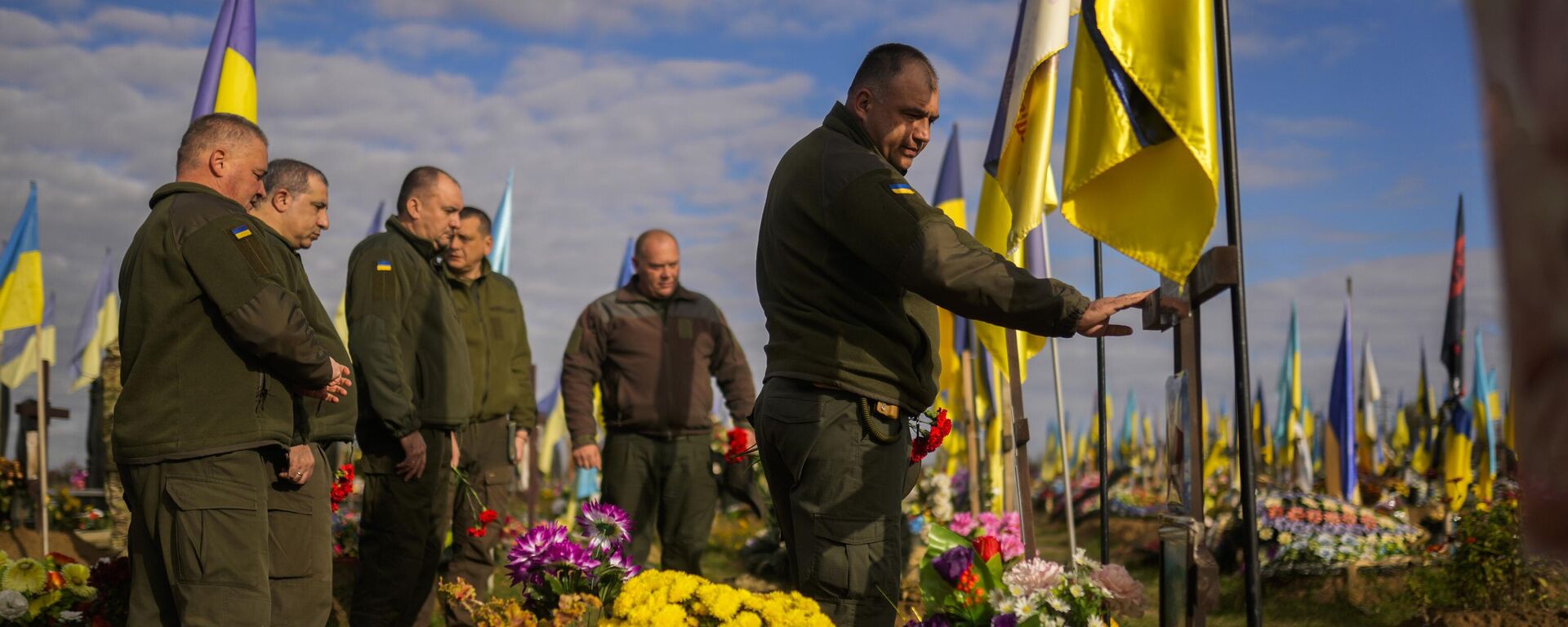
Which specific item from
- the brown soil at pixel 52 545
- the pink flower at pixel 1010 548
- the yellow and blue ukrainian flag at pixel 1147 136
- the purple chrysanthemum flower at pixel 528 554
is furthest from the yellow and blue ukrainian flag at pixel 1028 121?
the brown soil at pixel 52 545

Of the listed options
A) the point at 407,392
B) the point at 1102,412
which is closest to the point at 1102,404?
the point at 1102,412

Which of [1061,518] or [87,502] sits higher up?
[87,502]

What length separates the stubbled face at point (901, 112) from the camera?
327cm

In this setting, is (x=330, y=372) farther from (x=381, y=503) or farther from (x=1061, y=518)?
(x=1061, y=518)

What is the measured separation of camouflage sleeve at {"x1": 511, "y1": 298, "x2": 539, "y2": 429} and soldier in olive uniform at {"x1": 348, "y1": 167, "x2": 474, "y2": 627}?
3.35 ft

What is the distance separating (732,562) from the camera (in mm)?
11250

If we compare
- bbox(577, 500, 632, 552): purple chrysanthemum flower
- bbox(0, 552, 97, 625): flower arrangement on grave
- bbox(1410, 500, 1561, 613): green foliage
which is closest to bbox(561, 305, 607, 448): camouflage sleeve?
bbox(577, 500, 632, 552): purple chrysanthemum flower

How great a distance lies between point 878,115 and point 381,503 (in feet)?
10.1

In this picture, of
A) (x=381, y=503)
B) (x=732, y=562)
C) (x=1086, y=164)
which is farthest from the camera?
(x=732, y=562)

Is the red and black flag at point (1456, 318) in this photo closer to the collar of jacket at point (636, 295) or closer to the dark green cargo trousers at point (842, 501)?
the collar of jacket at point (636, 295)

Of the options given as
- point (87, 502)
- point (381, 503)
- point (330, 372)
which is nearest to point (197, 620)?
point (330, 372)

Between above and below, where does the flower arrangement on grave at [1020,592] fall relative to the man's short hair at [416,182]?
below

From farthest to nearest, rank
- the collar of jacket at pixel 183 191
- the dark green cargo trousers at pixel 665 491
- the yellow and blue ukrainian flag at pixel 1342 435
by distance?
1. the yellow and blue ukrainian flag at pixel 1342 435
2. the dark green cargo trousers at pixel 665 491
3. the collar of jacket at pixel 183 191

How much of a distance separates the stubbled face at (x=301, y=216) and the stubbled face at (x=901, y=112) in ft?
6.96
